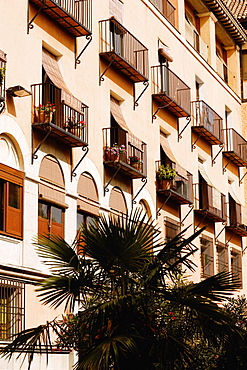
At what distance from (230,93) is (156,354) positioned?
31.1 meters

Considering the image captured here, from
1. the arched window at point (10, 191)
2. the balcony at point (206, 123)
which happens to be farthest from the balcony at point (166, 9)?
the arched window at point (10, 191)

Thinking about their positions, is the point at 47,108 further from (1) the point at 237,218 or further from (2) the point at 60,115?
(1) the point at 237,218

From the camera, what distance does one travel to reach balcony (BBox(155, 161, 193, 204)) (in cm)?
3269

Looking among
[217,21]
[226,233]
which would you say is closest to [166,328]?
[226,233]

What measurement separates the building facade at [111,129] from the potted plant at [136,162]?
0.03 meters

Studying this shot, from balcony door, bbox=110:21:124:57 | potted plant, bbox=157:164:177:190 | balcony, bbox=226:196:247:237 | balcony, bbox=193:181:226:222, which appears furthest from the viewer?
balcony, bbox=226:196:247:237

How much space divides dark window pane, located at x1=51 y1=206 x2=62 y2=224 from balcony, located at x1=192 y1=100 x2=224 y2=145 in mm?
13075

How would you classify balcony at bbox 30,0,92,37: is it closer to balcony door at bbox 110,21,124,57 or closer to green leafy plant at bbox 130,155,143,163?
balcony door at bbox 110,21,124,57

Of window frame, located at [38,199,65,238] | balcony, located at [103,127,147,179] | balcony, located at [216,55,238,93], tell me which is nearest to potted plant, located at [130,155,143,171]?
balcony, located at [103,127,147,179]

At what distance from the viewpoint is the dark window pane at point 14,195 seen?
23.0 m

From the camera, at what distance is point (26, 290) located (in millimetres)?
23234

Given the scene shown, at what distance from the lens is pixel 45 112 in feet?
78.9

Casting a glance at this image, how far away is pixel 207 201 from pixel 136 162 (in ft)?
28.7

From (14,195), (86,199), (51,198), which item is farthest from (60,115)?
(86,199)
